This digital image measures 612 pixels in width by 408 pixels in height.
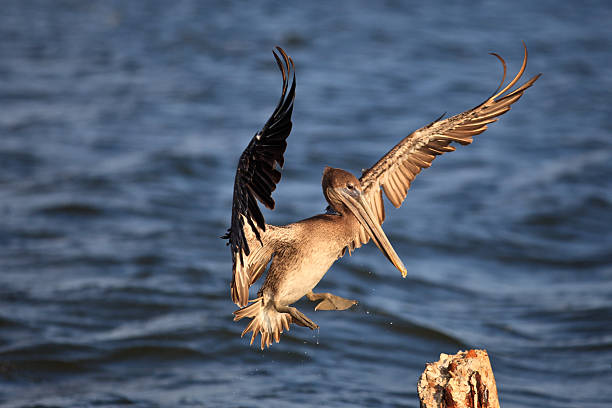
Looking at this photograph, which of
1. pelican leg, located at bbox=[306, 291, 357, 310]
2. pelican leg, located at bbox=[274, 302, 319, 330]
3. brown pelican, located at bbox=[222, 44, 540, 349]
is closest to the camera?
brown pelican, located at bbox=[222, 44, 540, 349]

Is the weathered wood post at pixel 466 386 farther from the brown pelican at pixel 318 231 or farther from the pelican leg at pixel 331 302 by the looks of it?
the pelican leg at pixel 331 302

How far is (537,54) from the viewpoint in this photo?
62.0 feet

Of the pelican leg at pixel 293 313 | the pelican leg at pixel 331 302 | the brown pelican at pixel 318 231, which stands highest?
the brown pelican at pixel 318 231

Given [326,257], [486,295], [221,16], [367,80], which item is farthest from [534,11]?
[326,257]

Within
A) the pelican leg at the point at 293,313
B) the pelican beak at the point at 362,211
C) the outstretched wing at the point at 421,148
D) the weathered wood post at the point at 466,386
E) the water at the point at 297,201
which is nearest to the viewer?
the weathered wood post at the point at 466,386

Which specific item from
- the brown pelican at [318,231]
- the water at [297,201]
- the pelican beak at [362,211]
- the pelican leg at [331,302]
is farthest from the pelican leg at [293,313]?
the water at [297,201]

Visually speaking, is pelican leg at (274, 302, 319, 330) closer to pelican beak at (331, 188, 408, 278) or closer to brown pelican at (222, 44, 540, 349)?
brown pelican at (222, 44, 540, 349)

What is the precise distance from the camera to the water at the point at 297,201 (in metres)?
8.19

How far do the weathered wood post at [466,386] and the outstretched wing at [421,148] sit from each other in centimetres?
155

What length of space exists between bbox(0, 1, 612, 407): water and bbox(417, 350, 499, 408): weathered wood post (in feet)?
9.98

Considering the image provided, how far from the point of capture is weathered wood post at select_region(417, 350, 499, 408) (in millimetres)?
4328

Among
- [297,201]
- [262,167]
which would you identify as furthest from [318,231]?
[297,201]

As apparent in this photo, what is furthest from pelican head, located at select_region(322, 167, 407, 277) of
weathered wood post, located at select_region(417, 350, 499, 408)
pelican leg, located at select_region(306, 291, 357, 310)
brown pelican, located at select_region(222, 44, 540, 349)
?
weathered wood post, located at select_region(417, 350, 499, 408)

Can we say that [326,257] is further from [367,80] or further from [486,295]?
[367,80]
